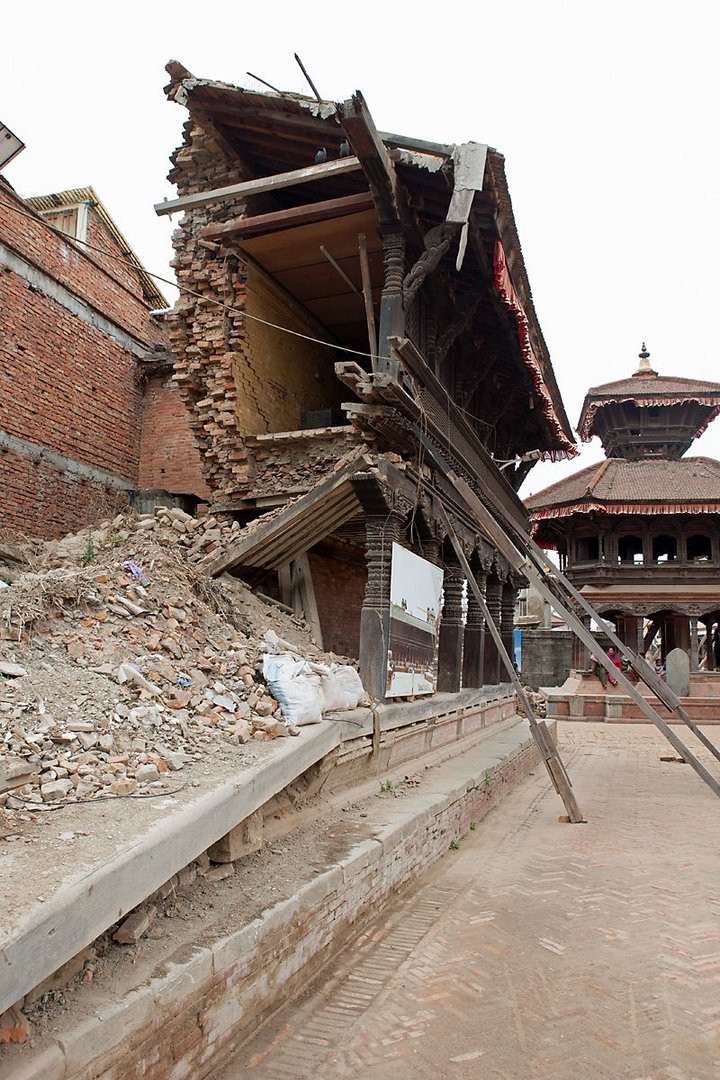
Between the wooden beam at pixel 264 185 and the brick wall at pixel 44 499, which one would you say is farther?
the brick wall at pixel 44 499

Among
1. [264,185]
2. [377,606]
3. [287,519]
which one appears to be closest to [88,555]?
[287,519]

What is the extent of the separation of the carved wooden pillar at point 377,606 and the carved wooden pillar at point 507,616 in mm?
8433

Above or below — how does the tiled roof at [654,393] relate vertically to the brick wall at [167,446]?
above

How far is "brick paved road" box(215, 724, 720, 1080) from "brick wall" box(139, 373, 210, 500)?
9.02m

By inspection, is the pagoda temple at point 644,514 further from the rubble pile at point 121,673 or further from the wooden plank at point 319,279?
the rubble pile at point 121,673

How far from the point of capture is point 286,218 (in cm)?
918

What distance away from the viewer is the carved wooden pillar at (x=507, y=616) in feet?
54.8

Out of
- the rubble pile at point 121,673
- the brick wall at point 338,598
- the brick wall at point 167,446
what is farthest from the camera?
the brick wall at point 167,446

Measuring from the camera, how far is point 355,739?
6922 millimetres

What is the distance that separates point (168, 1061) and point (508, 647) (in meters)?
15.0

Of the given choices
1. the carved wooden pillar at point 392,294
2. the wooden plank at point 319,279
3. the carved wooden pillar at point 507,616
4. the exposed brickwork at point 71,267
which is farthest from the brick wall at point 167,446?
the carved wooden pillar at point 507,616

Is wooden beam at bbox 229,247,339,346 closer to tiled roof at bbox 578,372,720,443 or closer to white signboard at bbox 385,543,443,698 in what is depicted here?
white signboard at bbox 385,543,443,698

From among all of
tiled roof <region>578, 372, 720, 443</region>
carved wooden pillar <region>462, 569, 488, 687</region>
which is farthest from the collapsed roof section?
tiled roof <region>578, 372, 720, 443</region>

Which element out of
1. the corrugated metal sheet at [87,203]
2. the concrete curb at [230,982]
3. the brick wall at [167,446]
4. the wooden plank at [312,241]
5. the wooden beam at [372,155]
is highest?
the corrugated metal sheet at [87,203]
